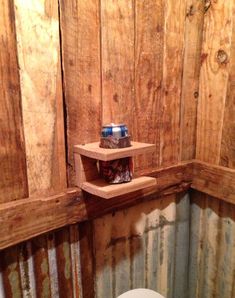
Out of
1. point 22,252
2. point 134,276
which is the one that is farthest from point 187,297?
point 22,252

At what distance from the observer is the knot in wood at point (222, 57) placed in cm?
112

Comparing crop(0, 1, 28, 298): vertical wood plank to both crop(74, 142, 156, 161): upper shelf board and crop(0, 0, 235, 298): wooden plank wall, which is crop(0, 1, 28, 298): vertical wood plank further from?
crop(74, 142, 156, 161): upper shelf board

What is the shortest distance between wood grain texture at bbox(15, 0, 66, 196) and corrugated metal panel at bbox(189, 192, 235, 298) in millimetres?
779

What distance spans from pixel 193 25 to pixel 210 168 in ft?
2.16

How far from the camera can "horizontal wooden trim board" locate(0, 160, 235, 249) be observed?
82 cm

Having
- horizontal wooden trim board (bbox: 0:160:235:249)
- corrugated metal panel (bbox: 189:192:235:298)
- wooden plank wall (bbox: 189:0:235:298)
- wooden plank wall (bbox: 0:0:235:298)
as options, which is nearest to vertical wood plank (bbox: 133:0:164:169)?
wooden plank wall (bbox: 0:0:235:298)

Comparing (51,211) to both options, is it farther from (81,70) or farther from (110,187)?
(81,70)

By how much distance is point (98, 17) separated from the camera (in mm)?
908

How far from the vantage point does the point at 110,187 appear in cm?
87

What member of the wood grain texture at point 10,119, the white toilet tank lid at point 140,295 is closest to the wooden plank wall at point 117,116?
the wood grain texture at point 10,119

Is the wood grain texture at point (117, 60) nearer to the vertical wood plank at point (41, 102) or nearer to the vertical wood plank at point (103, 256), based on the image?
the vertical wood plank at point (41, 102)

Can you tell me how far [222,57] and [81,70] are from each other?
2.07ft

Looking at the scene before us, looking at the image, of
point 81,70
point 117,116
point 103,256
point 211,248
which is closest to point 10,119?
point 81,70

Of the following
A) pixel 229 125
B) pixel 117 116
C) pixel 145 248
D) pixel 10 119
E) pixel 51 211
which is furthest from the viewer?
pixel 145 248
